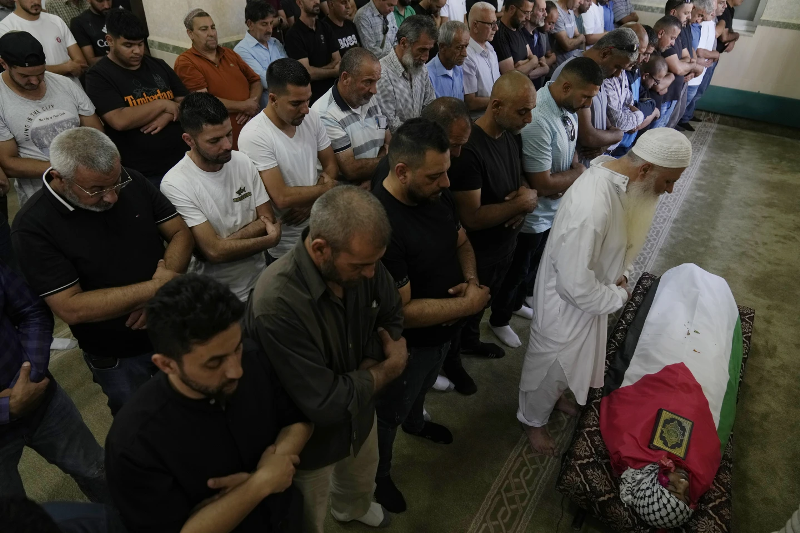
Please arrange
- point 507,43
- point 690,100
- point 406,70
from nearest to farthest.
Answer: point 406,70 → point 507,43 → point 690,100

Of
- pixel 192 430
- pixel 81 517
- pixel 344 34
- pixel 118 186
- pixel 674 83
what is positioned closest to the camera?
pixel 81 517

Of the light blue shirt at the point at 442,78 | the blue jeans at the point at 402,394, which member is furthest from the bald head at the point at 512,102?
the light blue shirt at the point at 442,78

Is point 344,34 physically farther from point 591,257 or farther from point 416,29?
point 591,257

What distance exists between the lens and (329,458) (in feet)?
6.20

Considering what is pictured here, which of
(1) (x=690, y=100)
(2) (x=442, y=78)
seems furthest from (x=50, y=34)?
(1) (x=690, y=100)

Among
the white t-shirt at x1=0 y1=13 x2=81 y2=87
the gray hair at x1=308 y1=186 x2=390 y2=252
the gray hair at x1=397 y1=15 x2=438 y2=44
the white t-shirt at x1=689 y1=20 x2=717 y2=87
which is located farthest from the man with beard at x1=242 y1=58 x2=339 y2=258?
the white t-shirt at x1=689 y1=20 x2=717 y2=87

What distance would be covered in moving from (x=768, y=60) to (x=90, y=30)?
31.5 feet

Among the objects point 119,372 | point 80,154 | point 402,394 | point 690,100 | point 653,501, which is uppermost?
point 80,154

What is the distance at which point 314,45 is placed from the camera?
4637mm

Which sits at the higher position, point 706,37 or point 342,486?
point 706,37

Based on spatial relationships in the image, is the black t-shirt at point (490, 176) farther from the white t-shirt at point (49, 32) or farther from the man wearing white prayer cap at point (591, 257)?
the white t-shirt at point (49, 32)

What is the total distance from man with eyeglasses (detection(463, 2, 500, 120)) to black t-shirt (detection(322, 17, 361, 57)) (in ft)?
3.64

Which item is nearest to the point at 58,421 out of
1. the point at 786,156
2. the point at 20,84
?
the point at 20,84

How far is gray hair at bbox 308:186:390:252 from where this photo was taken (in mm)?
1583
